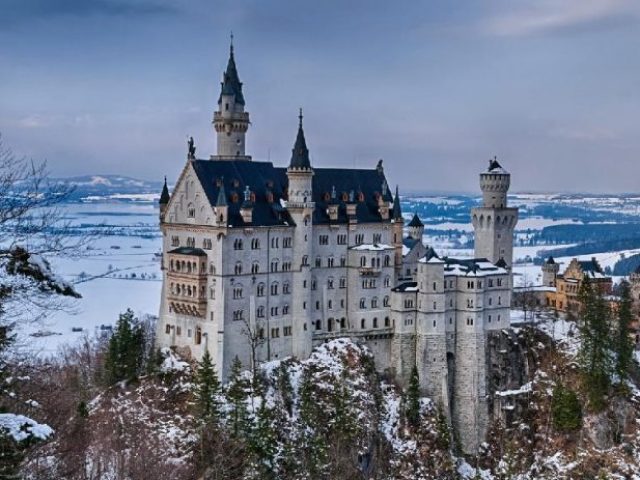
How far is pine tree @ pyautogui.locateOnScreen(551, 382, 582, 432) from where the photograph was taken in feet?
270

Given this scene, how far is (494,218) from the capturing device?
101 meters

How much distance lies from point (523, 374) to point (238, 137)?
37.0 metres

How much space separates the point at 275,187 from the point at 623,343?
37.5 meters

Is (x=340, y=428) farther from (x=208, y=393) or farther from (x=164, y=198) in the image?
(x=164, y=198)

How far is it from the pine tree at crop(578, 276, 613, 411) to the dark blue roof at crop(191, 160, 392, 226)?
2275 cm

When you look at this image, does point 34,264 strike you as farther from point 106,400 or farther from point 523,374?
point 523,374

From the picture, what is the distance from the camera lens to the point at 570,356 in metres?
89.4

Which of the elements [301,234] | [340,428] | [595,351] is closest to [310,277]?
[301,234]

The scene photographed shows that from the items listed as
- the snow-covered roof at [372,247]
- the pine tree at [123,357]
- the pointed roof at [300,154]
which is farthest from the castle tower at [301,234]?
the pine tree at [123,357]

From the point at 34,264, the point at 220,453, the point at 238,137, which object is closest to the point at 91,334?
the point at 238,137

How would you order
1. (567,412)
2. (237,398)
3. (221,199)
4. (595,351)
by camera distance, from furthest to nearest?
(595,351), (567,412), (221,199), (237,398)

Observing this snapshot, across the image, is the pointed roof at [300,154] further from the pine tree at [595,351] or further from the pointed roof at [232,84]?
the pine tree at [595,351]

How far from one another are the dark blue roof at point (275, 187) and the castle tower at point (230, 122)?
809cm

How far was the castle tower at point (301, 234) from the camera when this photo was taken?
79.2 meters
